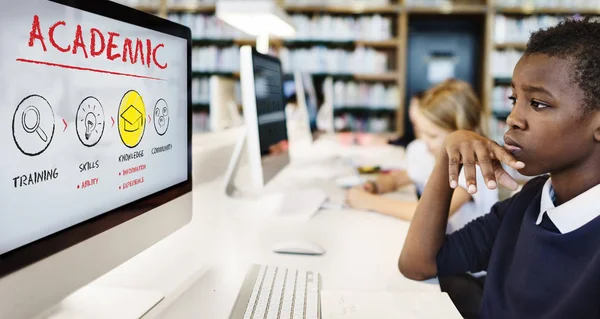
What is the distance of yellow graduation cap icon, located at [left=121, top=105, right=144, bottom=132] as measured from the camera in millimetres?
749

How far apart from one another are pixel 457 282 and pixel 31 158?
1038mm

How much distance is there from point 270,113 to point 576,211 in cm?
89

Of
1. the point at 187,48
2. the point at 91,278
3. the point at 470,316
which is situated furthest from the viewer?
the point at 470,316

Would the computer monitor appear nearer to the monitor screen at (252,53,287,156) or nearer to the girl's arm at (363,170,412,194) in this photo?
the monitor screen at (252,53,287,156)

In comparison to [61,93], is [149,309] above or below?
below

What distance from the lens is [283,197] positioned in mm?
1576

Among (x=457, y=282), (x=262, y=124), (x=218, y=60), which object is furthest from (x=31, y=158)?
(x=218, y=60)

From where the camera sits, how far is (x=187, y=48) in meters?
0.97

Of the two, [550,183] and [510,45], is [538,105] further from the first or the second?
[510,45]

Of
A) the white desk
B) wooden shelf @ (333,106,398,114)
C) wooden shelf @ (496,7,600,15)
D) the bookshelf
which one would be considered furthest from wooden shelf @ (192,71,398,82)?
the white desk

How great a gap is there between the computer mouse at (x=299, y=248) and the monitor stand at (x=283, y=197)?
11.9 inches

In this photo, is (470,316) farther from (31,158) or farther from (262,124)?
(31,158)

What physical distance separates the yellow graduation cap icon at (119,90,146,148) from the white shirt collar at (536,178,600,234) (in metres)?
0.65

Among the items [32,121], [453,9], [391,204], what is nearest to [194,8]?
[453,9]
